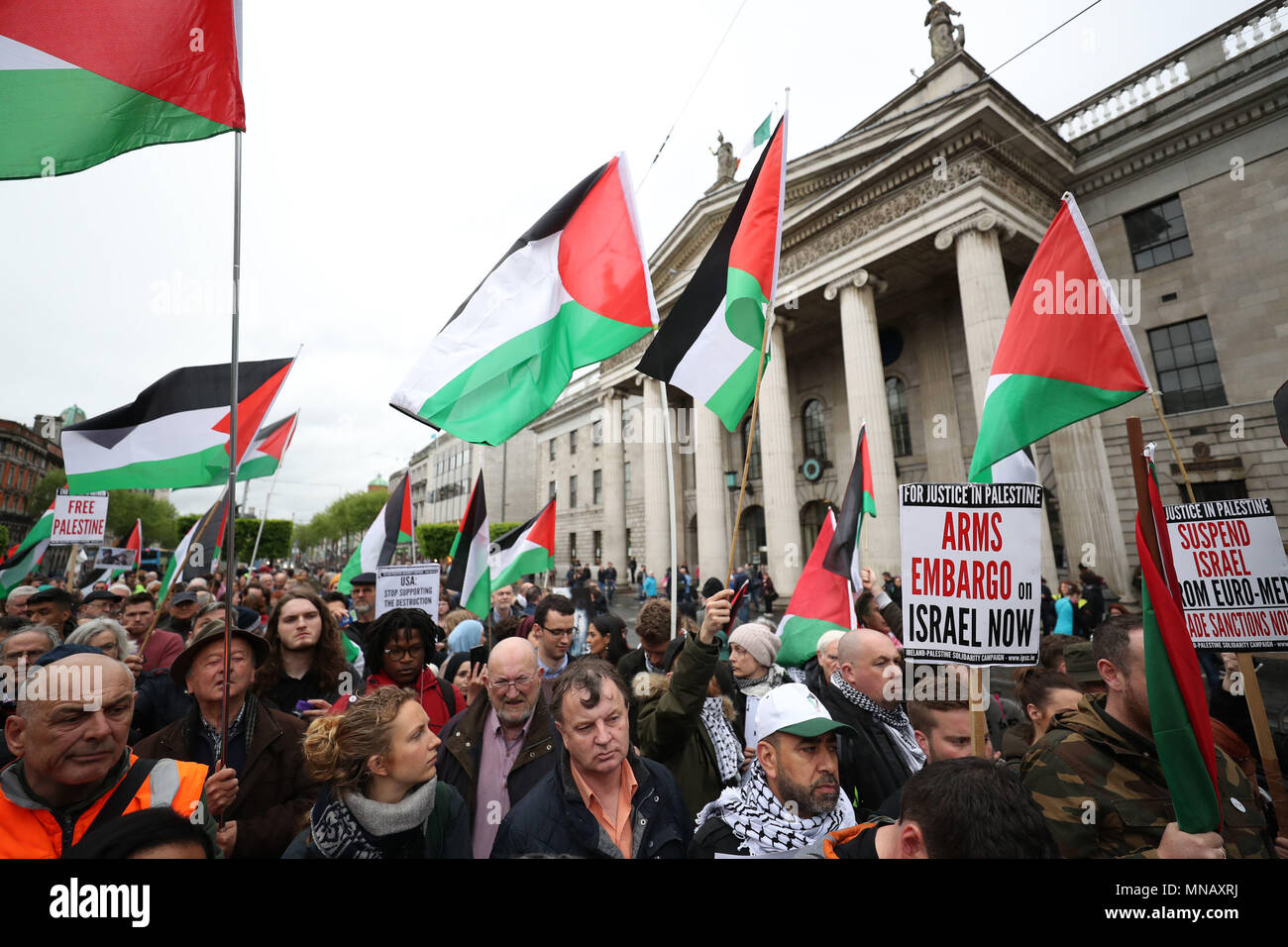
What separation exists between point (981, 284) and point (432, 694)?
15452mm

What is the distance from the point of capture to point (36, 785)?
183 centimetres

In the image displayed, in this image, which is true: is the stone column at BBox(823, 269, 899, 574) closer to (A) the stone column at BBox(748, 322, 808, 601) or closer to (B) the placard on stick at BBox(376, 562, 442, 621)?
(A) the stone column at BBox(748, 322, 808, 601)

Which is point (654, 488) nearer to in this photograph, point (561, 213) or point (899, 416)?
point (899, 416)

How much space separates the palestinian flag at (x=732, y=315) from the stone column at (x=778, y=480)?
1375 cm

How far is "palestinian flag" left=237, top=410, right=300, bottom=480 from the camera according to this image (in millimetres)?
6941

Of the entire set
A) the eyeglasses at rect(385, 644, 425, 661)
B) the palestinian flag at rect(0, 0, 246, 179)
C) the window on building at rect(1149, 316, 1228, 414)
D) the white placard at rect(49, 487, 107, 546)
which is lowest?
the eyeglasses at rect(385, 644, 425, 661)

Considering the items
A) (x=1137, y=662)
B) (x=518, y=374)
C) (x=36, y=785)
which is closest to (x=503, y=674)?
(x=36, y=785)

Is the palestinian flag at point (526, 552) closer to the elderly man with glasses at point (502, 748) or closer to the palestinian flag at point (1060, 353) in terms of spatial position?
the elderly man with glasses at point (502, 748)

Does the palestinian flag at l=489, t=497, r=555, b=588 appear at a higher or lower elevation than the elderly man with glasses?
higher

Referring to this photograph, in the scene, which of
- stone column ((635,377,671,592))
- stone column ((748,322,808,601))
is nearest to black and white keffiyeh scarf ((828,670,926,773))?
stone column ((748,322,808,601))

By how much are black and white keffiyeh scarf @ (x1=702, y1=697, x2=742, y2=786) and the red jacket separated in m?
1.65

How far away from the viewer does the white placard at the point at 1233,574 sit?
323cm

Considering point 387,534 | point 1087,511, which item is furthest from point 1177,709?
point 1087,511
